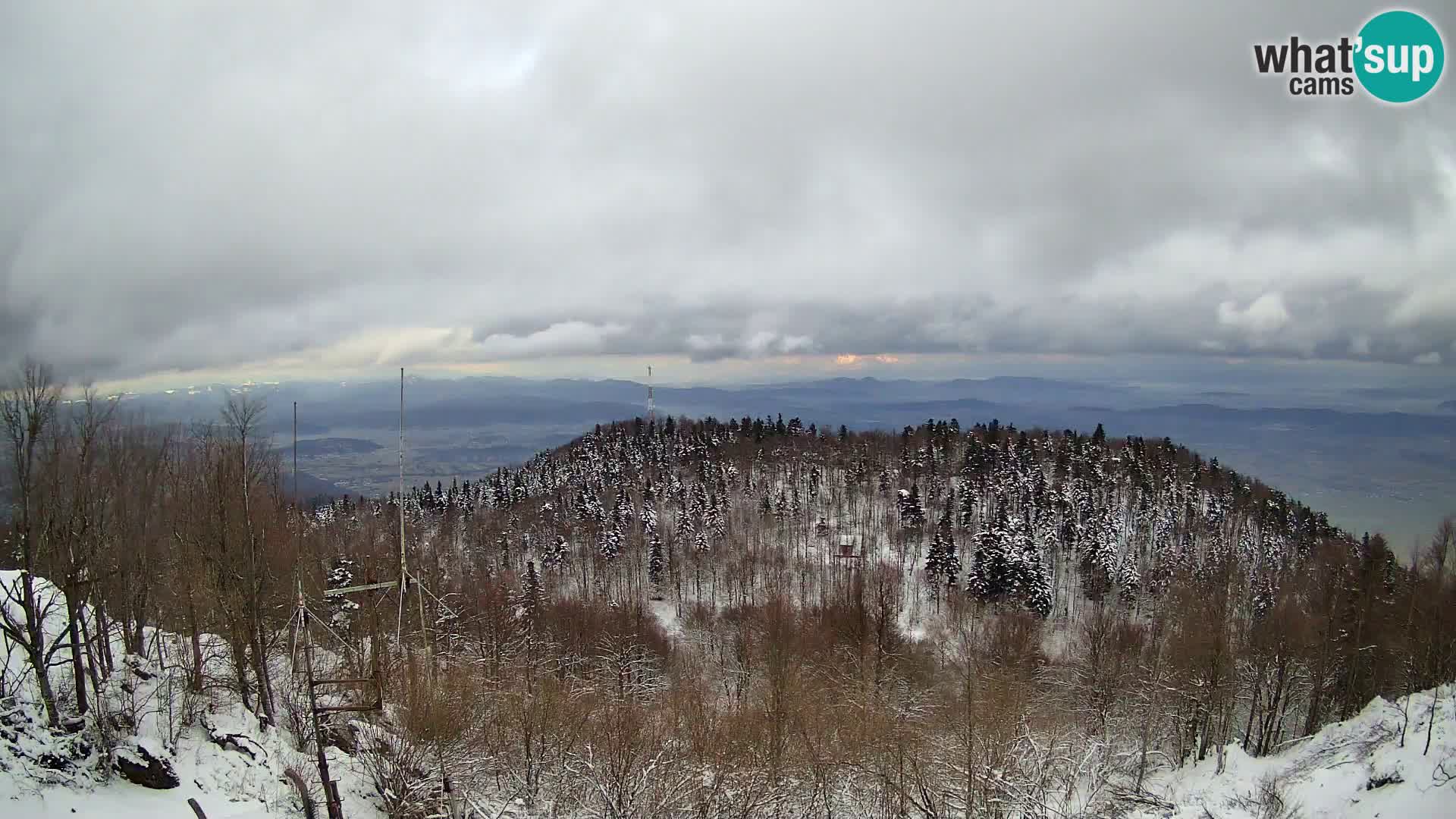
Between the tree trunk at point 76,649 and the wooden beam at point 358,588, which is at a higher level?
the wooden beam at point 358,588

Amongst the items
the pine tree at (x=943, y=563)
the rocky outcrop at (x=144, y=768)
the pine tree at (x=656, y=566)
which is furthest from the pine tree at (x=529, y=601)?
the pine tree at (x=943, y=563)

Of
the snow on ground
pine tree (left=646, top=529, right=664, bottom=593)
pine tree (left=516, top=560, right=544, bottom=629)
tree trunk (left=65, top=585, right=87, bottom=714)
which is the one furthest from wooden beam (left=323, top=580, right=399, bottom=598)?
pine tree (left=646, top=529, right=664, bottom=593)

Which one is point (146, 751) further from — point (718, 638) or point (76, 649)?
point (718, 638)

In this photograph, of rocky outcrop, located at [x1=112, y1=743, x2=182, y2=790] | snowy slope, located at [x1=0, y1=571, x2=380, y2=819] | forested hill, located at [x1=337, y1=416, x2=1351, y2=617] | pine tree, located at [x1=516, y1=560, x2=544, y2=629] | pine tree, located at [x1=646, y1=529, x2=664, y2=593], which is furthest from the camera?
pine tree, located at [x1=646, y1=529, x2=664, y2=593]

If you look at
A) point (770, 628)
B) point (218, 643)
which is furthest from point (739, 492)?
point (218, 643)

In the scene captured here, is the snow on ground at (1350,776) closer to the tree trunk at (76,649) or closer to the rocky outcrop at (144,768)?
the rocky outcrop at (144,768)

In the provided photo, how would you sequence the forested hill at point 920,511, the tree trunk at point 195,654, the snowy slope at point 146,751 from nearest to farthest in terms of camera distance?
the snowy slope at point 146,751 < the tree trunk at point 195,654 < the forested hill at point 920,511

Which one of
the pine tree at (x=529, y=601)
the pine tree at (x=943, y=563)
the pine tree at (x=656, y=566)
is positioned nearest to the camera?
the pine tree at (x=529, y=601)

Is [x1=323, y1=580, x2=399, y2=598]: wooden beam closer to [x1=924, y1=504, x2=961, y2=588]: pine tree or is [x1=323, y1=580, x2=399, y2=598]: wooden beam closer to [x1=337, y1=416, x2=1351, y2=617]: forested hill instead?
[x1=337, y1=416, x2=1351, y2=617]: forested hill

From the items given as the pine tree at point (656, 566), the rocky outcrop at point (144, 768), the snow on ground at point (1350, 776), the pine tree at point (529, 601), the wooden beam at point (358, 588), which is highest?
the wooden beam at point (358, 588)
